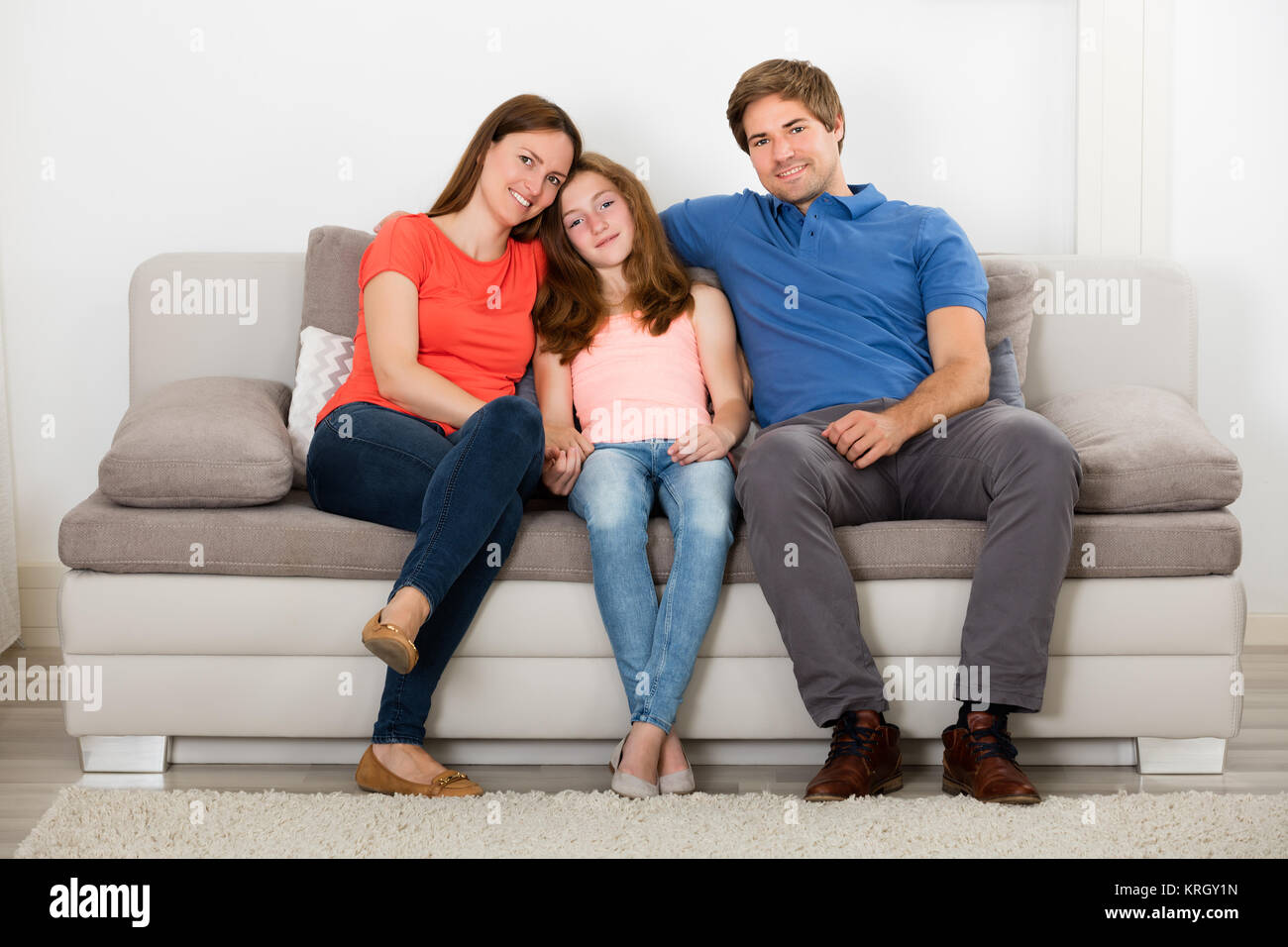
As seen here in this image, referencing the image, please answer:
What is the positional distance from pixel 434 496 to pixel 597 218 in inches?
27.9

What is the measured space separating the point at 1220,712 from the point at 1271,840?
0.30 meters

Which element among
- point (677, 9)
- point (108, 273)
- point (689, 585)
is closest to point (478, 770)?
point (689, 585)

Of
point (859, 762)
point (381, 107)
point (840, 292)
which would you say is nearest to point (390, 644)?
point (859, 762)

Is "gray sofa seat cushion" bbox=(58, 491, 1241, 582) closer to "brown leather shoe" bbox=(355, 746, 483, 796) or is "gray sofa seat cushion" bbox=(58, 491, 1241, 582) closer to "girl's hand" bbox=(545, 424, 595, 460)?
"girl's hand" bbox=(545, 424, 595, 460)

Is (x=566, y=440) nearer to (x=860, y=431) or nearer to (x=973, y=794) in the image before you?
(x=860, y=431)

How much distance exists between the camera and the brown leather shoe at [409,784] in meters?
1.74

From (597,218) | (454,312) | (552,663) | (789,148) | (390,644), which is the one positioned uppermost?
(789,148)

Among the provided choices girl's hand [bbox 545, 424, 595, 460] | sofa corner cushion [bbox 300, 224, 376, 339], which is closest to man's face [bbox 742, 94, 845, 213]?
girl's hand [bbox 545, 424, 595, 460]

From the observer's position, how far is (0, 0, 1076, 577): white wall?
8.65 feet

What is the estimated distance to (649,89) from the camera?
2.68 metres

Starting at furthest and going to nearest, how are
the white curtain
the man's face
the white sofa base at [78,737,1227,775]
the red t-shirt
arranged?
the white curtain → the man's face → the red t-shirt → the white sofa base at [78,737,1227,775]

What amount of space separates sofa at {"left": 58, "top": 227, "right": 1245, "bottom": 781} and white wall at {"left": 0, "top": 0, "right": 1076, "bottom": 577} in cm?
99

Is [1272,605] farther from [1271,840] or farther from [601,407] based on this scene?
[601,407]

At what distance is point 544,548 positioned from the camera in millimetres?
1847
